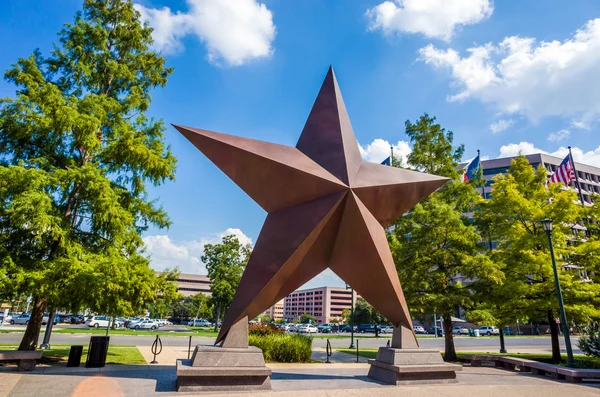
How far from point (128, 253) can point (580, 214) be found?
2087 cm

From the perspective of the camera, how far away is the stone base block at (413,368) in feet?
31.1

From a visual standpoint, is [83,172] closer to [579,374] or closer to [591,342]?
[579,374]

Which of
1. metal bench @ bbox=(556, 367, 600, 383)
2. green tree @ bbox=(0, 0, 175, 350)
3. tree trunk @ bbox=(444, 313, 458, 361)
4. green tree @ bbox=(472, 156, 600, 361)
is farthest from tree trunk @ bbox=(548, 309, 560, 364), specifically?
green tree @ bbox=(0, 0, 175, 350)

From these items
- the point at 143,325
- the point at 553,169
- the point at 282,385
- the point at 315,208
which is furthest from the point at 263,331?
the point at 553,169

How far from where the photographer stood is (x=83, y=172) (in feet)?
38.5

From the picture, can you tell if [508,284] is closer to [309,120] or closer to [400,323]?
[400,323]

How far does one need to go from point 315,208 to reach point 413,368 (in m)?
4.99

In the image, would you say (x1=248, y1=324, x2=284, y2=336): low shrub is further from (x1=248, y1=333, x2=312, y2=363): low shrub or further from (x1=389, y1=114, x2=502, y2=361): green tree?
(x1=389, y1=114, x2=502, y2=361): green tree

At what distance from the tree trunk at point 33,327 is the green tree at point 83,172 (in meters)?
0.03

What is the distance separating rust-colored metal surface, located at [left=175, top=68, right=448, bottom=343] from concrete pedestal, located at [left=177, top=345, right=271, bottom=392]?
615 millimetres

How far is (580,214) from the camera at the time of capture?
17750 millimetres

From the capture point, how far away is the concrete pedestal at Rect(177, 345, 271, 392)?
7.97 m

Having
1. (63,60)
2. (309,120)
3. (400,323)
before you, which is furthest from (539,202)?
(63,60)

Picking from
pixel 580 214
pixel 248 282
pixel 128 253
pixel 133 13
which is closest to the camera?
pixel 248 282
